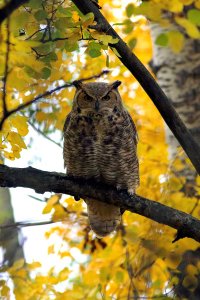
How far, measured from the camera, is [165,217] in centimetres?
227

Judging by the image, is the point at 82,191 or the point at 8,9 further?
the point at 82,191

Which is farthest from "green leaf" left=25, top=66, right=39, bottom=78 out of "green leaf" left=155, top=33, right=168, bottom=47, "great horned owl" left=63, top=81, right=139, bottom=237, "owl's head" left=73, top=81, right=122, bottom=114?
"owl's head" left=73, top=81, right=122, bottom=114

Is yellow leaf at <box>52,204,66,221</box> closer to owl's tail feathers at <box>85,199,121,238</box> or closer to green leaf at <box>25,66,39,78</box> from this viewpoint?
owl's tail feathers at <box>85,199,121,238</box>

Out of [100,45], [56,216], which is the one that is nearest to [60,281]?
[56,216]

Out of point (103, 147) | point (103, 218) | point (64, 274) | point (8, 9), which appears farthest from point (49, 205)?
point (8, 9)

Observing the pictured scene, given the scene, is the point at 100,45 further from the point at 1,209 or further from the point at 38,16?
the point at 1,209

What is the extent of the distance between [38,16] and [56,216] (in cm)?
126

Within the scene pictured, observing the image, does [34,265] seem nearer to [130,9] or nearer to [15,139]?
[15,139]

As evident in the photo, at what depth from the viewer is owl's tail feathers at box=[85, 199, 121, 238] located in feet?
10.1

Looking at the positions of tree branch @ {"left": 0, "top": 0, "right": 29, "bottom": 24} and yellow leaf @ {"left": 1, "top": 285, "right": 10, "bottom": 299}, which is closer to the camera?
tree branch @ {"left": 0, "top": 0, "right": 29, "bottom": 24}

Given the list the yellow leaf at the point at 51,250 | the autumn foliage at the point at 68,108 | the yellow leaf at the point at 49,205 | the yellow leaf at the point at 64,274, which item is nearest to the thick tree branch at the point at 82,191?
the autumn foliage at the point at 68,108

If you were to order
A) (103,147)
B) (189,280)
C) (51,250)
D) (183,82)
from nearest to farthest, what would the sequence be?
(189,280)
(103,147)
(183,82)
(51,250)

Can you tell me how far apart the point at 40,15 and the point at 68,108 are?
6.33ft

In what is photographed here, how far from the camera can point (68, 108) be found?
12.7ft
